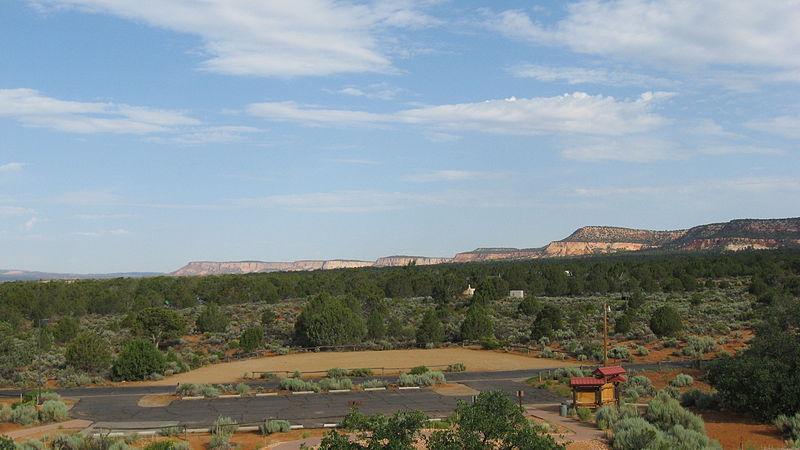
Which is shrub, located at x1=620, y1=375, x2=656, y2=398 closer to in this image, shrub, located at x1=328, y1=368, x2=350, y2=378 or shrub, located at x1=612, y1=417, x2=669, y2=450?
shrub, located at x1=612, y1=417, x2=669, y2=450

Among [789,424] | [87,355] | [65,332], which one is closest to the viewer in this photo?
[789,424]

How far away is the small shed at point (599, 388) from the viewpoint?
23734 mm

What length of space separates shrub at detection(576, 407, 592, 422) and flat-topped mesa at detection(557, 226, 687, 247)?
15998 centimetres

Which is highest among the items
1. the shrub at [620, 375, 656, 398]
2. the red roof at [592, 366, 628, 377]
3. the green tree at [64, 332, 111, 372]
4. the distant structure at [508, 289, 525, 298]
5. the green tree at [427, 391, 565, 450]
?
the green tree at [427, 391, 565, 450]

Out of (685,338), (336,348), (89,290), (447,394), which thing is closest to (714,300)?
(685,338)

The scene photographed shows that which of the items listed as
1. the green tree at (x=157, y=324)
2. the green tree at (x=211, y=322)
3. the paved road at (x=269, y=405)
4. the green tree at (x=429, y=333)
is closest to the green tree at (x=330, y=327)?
the green tree at (x=429, y=333)

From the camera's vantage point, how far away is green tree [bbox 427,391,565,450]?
10695 millimetres

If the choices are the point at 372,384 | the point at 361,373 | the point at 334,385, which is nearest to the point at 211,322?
the point at 361,373

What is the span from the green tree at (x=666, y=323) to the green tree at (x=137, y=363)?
2971cm

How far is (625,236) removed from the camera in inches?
7229

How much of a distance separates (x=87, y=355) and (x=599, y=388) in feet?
87.4

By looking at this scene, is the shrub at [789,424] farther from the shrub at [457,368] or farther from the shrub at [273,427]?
the shrub at [457,368]

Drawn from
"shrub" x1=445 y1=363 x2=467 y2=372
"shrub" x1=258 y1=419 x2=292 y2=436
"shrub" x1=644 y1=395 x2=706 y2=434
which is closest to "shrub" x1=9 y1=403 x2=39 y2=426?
"shrub" x1=258 y1=419 x2=292 y2=436

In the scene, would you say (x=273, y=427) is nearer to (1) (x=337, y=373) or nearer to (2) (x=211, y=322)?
(1) (x=337, y=373)
